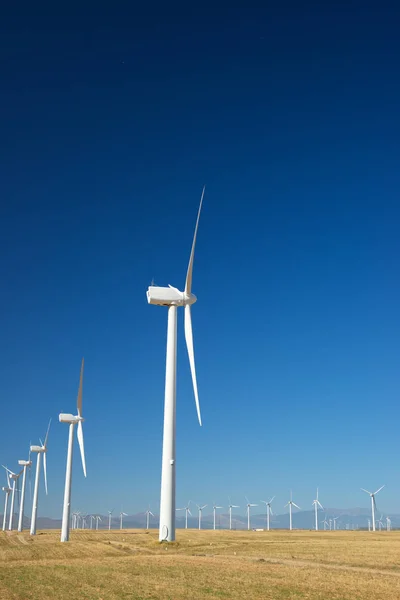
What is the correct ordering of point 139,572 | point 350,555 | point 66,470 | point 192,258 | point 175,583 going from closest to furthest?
1. point 175,583
2. point 139,572
3. point 350,555
4. point 192,258
5. point 66,470

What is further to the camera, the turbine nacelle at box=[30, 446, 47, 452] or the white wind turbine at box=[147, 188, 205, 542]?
the turbine nacelle at box=[30, 446, 47, 452]

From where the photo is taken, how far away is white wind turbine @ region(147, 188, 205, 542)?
2719 inches

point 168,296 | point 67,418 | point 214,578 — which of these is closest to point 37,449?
point 67,418

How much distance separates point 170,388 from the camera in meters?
72.4

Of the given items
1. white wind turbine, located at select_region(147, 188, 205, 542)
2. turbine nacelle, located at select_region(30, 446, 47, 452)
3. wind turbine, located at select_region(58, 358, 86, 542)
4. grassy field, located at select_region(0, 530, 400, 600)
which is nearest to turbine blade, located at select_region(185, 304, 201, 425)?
white wind turbine, located at select_region(147, 188, 205, 542)

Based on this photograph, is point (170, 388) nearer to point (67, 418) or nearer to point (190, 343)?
point (190, 343)

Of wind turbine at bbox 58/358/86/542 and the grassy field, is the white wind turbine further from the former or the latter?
wind turbine at bbox 58/358/86/542

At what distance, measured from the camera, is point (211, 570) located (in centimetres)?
4350

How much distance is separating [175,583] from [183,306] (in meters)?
43.3

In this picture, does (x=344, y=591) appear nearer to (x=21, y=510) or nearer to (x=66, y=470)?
(x=66, y=470)

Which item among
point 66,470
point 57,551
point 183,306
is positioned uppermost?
point 183,306

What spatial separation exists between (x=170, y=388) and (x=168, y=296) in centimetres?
1108

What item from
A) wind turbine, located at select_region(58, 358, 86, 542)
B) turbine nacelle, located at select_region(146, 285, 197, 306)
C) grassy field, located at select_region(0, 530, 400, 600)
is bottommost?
grassy field, located at select_region(0, 530, 400, 600)

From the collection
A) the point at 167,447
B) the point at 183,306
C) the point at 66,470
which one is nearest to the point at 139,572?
the point at 167,447
